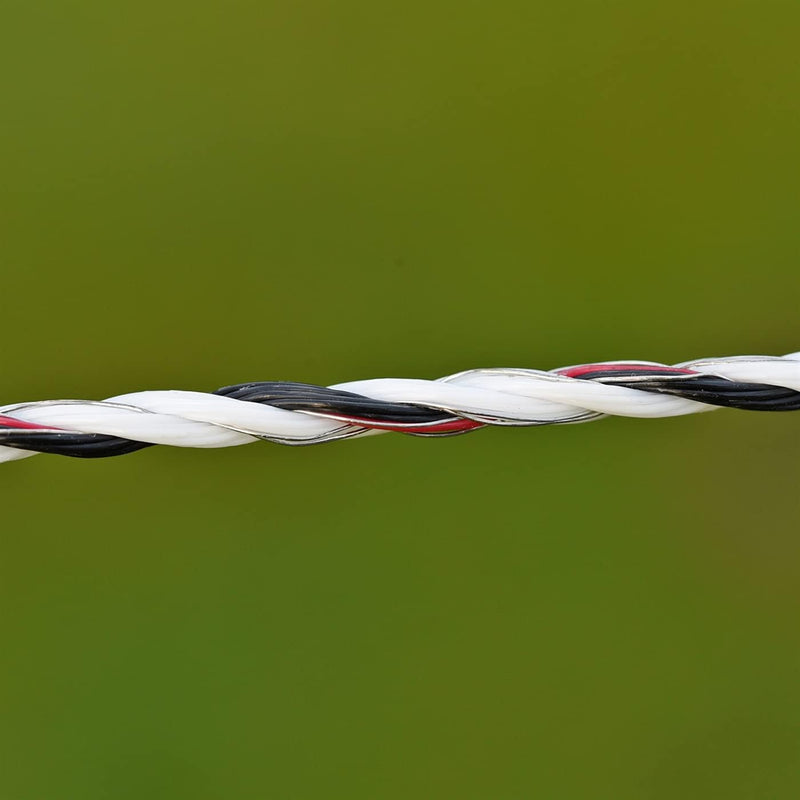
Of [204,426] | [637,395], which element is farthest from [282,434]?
[637,395]

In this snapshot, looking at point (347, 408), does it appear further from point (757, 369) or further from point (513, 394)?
point (757, 369)

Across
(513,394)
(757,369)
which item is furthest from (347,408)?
(757,369)

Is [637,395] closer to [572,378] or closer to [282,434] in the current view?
[572,378]

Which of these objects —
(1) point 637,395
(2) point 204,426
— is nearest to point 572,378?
(1) point 637,395

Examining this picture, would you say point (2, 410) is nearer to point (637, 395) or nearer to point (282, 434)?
point (282, 434)

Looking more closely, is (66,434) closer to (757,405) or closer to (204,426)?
(204,426)
